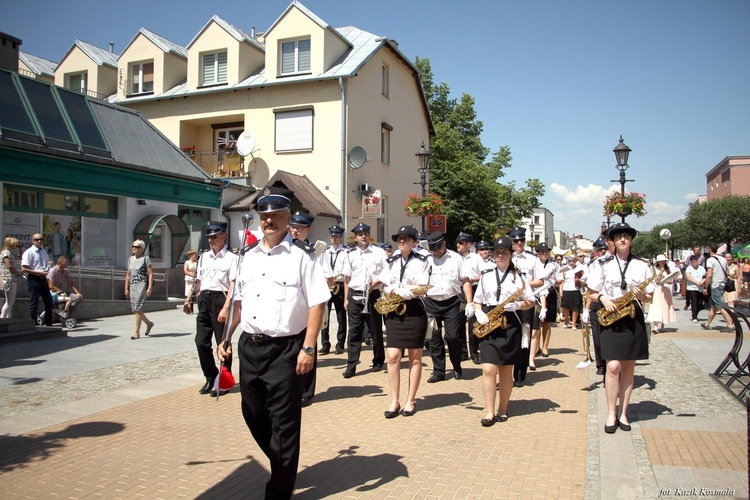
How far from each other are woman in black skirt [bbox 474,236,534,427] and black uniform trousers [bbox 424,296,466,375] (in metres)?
2.02

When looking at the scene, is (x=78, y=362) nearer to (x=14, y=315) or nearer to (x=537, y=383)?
(x=14, y=315)

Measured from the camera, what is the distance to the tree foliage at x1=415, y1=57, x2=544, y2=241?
35000 mm

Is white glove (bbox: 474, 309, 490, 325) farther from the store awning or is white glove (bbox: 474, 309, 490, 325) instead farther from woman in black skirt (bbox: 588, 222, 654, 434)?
the store awning

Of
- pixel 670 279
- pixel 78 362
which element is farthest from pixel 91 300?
pixel 670 279

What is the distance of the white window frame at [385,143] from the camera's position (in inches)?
1109

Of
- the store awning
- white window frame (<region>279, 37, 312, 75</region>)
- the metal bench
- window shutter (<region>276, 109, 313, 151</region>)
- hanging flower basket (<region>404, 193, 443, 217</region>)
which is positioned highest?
white window frame (<region>279, 37, 312, 75</region>)

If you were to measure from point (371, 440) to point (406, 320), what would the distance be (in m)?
1.56

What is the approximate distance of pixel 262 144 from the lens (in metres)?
25.2

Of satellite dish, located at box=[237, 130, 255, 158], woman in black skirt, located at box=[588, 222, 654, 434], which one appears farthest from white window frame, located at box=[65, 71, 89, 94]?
woman in black skirt, located at box=[588, 222, 654, 434]

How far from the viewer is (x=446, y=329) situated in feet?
28.1

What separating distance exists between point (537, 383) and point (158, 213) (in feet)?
48.7

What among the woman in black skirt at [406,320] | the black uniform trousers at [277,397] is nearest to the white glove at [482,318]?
the woman in black skirt at [406,320]

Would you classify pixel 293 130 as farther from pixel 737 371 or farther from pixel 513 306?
pixel 737 371

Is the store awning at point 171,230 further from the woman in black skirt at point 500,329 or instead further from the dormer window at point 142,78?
the woman in black skirt at point 500,329
